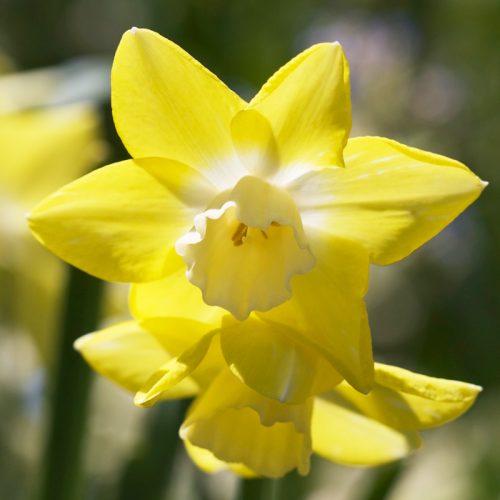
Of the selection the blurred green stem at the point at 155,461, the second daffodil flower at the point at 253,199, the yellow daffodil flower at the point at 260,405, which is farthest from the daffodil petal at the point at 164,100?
the blurred green stem at the point at 155,461

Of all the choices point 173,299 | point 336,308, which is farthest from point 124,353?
point 336,308

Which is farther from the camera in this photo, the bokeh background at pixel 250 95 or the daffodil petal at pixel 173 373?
the bokeh background at pixel 250 95

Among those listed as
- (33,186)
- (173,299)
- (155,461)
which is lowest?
(155,461)

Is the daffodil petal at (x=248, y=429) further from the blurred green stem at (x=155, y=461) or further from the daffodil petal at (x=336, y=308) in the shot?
the blurred green stem at (x=155, y=461)

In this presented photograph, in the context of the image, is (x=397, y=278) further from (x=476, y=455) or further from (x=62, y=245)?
(x=62, y=245)

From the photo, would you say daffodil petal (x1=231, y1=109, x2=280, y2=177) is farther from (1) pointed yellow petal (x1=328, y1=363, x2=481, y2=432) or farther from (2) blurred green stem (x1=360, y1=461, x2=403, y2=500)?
(2) blurred green stem (x1=360, y1=461, x2=403, y2=500)

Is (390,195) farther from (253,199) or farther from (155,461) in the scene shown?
(155,461)

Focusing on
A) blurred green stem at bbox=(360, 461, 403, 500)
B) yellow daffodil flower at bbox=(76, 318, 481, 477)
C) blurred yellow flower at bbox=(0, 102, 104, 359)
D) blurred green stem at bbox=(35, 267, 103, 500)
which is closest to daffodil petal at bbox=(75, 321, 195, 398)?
yellow daffodil flower at bbox=(76, 318, 481, 477)
